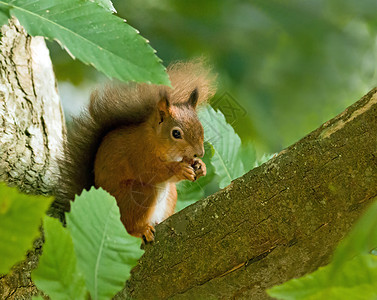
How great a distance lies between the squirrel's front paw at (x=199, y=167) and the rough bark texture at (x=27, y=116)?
0.34 metres

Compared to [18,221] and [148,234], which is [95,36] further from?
[148,234]

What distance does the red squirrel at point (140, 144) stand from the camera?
1.23 m

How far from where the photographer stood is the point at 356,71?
191 cm

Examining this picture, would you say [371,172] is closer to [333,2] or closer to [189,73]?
[189,73]

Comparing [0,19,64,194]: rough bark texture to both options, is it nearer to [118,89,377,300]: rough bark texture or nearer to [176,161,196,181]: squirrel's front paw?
[176,161,196,181]: squirrel's front paw

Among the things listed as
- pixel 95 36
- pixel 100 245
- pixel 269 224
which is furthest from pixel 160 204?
pixel 100 245

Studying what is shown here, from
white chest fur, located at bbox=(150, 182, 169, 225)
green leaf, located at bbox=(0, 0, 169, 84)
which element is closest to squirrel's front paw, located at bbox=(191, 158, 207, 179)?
white chest fur, located at bbox=(150, 182, 169, 225)

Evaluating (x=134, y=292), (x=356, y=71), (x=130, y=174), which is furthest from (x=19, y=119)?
(x=356, y=71)

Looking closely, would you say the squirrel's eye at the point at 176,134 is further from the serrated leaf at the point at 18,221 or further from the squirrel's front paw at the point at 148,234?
the serrated leaf at the point at 18,221

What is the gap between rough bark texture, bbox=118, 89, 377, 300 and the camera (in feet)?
2.48

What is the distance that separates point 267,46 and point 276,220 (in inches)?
53.1

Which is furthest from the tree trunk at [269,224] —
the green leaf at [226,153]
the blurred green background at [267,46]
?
the blurred green background at [267,46]

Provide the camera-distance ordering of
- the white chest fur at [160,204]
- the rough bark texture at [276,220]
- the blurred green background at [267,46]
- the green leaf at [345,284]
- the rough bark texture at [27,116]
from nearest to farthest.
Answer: the green leaf at [345,284] < the rough bark texture at [276,220] < the rough bark texture at [27,116] < the white chest fur at [160,204] < the blurred green background at [267,46]

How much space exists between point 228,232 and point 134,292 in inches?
8.0
